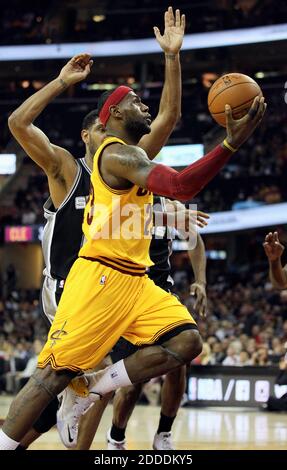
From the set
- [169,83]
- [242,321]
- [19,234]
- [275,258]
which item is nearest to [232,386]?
[242,321]

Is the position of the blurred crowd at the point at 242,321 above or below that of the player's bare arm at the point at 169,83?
below

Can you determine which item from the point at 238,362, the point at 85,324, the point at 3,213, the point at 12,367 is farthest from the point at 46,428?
the point at 3,213

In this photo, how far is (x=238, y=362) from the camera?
15.5m

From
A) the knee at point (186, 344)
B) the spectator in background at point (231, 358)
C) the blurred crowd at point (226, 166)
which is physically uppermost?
the blurred crowd at point (226, 166)

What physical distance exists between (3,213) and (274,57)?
10.5 m

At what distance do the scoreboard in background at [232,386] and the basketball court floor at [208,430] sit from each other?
329 mm

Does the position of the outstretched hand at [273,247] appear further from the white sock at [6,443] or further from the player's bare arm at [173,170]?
the white sock at [6,443]

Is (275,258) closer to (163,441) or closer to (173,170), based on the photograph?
(163,441)

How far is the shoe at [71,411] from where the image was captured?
18.5 feet

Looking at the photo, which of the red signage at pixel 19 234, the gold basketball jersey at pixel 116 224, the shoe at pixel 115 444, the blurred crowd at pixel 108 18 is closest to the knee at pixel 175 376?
the shoe at pixel 115 444

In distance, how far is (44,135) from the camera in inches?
241

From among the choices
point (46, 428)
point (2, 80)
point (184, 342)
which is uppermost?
point (2, 80)

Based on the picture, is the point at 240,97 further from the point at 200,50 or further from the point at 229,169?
the point at 200,50

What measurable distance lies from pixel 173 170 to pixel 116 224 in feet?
2.15
